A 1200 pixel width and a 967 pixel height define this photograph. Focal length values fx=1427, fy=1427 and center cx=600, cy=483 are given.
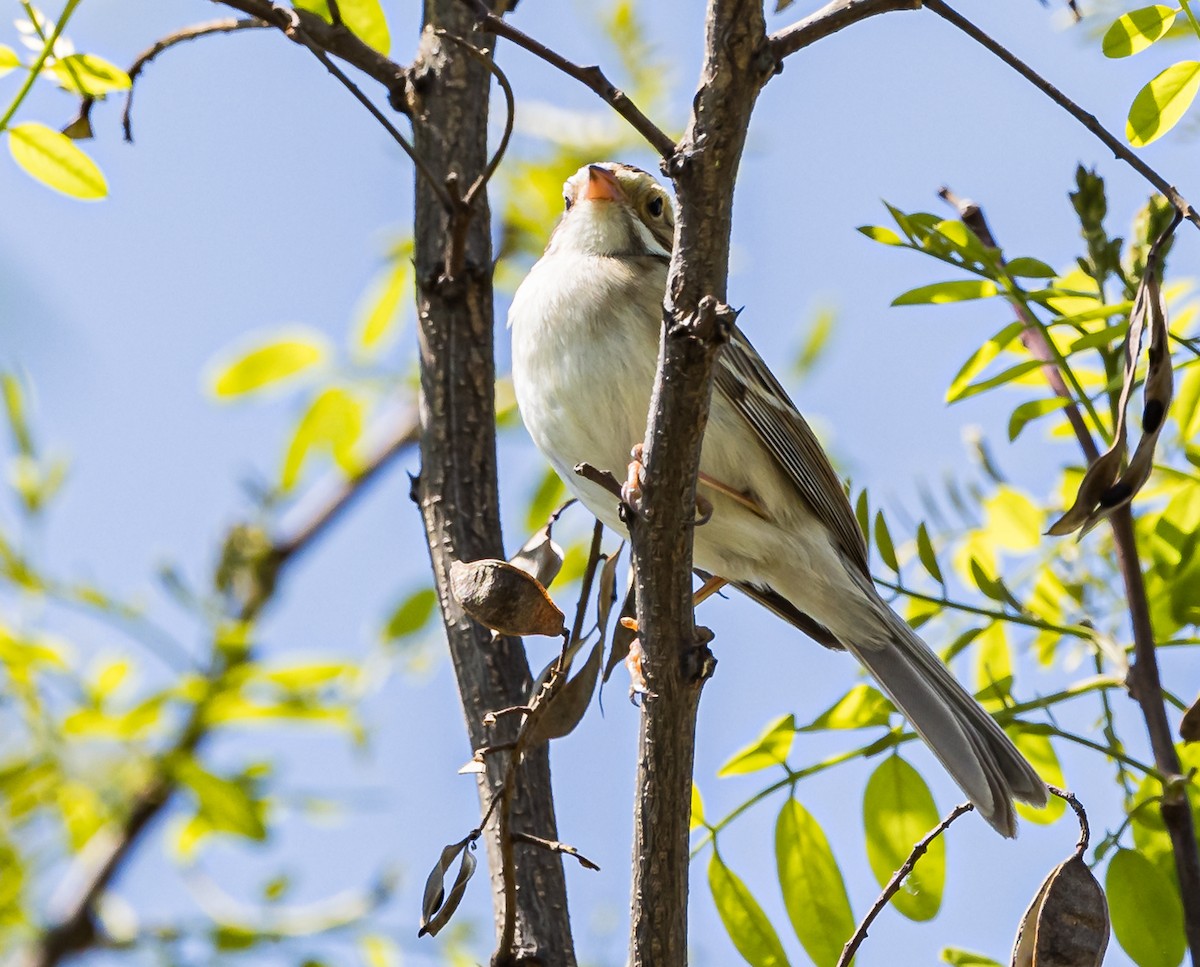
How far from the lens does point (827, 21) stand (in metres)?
1.90

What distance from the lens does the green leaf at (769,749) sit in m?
2.61

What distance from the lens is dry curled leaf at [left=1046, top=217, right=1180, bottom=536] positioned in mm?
1842

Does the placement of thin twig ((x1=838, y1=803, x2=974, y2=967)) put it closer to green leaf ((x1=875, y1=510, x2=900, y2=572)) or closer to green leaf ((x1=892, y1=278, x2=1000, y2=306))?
green leaf ((x1=875, y1=510, x2=900, y2=572))

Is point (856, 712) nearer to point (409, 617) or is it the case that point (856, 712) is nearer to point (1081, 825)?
point (1081, 825)

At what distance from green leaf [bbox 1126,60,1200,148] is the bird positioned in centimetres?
127

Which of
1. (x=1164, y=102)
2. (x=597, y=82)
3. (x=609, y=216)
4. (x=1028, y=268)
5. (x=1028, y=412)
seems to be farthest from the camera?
(x=609, y=216)

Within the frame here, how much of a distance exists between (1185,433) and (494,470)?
1.49 meters

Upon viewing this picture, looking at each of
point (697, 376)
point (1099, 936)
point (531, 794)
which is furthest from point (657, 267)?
point (1099, 936)

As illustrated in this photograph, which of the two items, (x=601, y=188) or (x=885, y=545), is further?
(x=601, y=188)

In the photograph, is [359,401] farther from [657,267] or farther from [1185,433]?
[1185,433]

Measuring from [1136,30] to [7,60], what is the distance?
200cm

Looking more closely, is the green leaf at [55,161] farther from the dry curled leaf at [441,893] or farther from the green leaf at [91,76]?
the dry curled leaf at [441,893]

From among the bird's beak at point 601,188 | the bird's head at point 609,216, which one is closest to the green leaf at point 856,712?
the bird's head at point 609,216

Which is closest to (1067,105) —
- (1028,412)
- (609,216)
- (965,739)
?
(1028,412)
